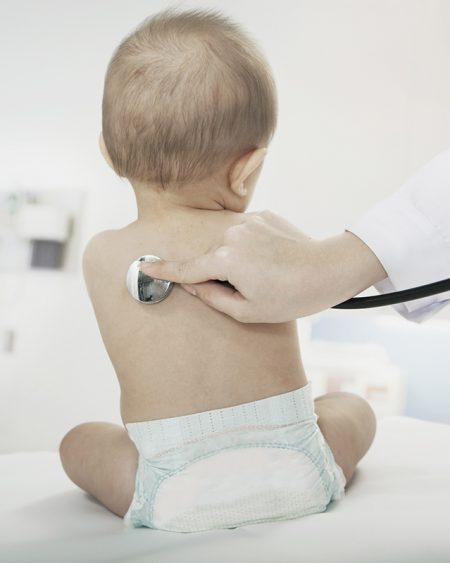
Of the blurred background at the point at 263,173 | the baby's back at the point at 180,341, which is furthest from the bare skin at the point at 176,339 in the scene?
the blurred background at the point at 263,173

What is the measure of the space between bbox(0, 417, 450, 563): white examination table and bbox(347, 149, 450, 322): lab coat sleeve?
0.28 m

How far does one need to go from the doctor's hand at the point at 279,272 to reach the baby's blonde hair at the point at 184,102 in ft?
0.57

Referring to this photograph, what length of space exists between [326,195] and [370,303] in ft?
6.06

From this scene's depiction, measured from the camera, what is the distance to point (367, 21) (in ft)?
8.76

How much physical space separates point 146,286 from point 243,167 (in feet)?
0.76

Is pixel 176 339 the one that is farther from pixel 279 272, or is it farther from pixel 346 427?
pixel 346 427

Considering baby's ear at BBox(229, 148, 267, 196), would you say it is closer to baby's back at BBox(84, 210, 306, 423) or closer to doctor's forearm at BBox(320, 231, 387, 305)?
baby's back at BBox(84, 210, 306, 423)

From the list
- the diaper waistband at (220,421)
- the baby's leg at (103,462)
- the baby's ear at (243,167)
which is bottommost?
the baby's leg at (103,462)

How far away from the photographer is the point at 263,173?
106 inches

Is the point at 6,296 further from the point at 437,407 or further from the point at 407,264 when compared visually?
the point at 407,264

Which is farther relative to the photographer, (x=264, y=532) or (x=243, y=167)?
(x=243, y=167)

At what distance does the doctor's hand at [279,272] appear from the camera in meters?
0.82

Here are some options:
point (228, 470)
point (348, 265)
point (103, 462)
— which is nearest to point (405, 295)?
point (348, 265)

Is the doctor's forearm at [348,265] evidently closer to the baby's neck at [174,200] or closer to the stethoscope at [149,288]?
the stethoscope at [149,288]
